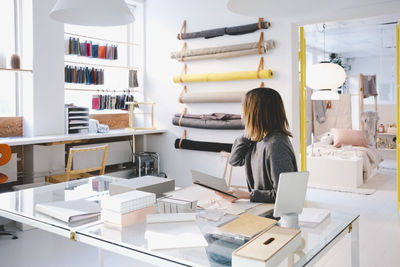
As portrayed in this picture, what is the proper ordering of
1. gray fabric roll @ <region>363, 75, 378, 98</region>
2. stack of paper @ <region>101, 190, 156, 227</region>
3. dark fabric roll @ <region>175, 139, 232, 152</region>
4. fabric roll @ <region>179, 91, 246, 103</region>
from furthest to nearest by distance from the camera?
gray fabric roll @ <region>363, 75, 378, 98</region> → dark fabric roll @ <region>175, 139, 232, 152</region> → fabric roll @ <region>179, 91, 246, 103</region> → stack of paper @ <region>101, 190, 156, 227</region>

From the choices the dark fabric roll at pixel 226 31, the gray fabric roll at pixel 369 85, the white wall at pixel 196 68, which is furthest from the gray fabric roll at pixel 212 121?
the gray fabric roll at pixel 369 85

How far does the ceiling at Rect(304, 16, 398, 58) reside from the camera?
8.01 metres

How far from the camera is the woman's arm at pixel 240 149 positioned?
240cm

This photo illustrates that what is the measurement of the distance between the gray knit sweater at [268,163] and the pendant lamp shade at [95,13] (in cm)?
106

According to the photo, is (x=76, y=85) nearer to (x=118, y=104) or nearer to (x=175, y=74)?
(x=118, y=104)

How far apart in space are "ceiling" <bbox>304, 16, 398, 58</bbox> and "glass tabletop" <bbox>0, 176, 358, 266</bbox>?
6730 millimetres

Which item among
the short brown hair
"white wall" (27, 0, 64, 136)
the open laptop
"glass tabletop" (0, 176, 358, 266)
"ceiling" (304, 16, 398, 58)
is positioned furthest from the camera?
"ceiling" (304, 16, 398, 58)

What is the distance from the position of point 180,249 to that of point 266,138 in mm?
999

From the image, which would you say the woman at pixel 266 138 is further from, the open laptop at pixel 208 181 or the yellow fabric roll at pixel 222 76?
the yellow fabric roll at pixel 222 76

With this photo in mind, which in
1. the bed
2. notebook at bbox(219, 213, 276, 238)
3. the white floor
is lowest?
the white floor

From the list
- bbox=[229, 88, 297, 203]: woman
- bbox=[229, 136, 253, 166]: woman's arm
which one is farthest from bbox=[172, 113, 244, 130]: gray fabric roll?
bbox=[229, 88, 297, 203]: woman

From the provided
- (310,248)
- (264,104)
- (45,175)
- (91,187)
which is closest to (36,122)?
(45,175)

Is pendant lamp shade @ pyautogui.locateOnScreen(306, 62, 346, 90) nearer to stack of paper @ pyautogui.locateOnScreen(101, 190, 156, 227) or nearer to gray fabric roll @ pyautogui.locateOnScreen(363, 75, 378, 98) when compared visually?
gray fabric roll @ pyautogui.locateOnScreen(363, 75, 378, 98)

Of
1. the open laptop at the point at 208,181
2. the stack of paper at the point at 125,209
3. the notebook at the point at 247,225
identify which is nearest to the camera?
the notebook at the point at 247,225
